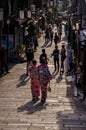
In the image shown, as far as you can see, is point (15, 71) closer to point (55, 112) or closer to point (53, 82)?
point (53, 82)

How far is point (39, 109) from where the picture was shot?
16.0m

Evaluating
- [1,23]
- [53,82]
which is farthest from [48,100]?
[1,23]

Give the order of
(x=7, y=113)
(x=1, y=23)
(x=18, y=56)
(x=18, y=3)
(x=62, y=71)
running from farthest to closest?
(x=18, y=3) → (x=18, y=56) → (x=1, y=23) → (x=62, y=71) → (x=7, y=113)

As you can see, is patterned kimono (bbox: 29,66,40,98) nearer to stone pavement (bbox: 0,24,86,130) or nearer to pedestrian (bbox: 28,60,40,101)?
pedestrian (bbox: 28,60,40,101)

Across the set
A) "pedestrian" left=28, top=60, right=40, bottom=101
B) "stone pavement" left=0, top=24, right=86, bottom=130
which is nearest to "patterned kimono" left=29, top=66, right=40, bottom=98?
"pedestrian" left=28, top=60, right=40, bottom=101

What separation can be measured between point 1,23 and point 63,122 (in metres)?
16.7

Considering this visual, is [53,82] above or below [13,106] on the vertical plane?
below

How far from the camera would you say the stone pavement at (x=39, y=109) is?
1339 cm

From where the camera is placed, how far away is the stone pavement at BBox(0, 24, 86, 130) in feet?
43.9

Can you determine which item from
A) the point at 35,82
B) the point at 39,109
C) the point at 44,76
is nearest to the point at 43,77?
the point at 44,76

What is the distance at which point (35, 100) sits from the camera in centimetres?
1783

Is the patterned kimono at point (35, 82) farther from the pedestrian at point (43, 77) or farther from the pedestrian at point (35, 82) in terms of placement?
the pedestrian at point (43, 77)

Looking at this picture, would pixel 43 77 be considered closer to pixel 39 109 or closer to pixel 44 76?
pixel 44 76

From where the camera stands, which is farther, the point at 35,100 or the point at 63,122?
the point at 35,100
